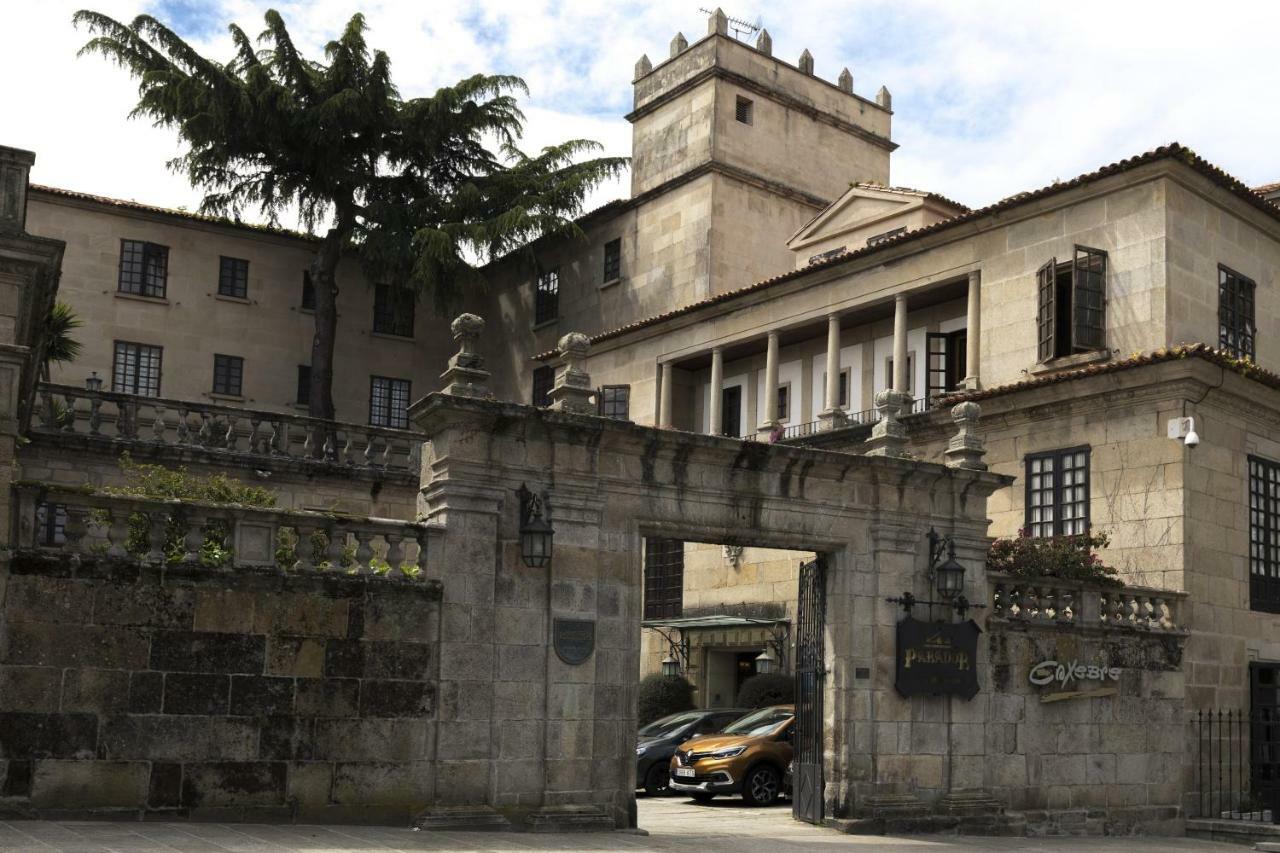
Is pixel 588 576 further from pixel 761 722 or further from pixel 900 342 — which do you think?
pixel 900 342

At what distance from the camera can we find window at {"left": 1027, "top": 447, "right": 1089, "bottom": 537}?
22750mm

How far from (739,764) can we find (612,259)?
74.3 feet

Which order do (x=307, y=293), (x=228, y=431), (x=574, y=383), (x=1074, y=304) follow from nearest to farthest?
(x=574, y=383) → (x=228, y=431) → (x=1074, y=304) → (x=307, y=293)

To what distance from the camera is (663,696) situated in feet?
90.7

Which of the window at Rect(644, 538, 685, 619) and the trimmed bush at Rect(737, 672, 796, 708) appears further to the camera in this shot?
the window at Rect(644, 538, 685, 619)

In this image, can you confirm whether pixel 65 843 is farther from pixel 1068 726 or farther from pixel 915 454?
pixel 915 454

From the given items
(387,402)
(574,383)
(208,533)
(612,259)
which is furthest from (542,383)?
(208,533)

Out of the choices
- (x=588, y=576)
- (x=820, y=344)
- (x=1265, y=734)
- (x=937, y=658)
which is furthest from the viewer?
(x=820, y=344)

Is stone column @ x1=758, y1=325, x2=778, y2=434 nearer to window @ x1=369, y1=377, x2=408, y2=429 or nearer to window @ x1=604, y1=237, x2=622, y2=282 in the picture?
window @ x1=604, y1=237, x2=622, y2=282

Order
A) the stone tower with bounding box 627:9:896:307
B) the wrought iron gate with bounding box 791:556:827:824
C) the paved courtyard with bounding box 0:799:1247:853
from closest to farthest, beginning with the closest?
the paved courtyard with bounding box 0:799:1247:853 → the wrought iron gate with bounding box 791:556:827:824 → the stone tower with bounding box 627:9:896:307

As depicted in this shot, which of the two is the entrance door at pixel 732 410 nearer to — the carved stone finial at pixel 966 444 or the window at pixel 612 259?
the window at pixel 612 259

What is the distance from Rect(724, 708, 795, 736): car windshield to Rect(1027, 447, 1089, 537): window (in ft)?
18.4

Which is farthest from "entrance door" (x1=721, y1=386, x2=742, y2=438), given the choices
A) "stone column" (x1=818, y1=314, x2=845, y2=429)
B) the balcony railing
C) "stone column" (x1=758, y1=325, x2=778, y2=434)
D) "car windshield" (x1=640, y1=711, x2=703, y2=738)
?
"car windshield" (x1=640, y1=711, x2=703, y2=738)

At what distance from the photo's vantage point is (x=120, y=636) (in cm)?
1200
